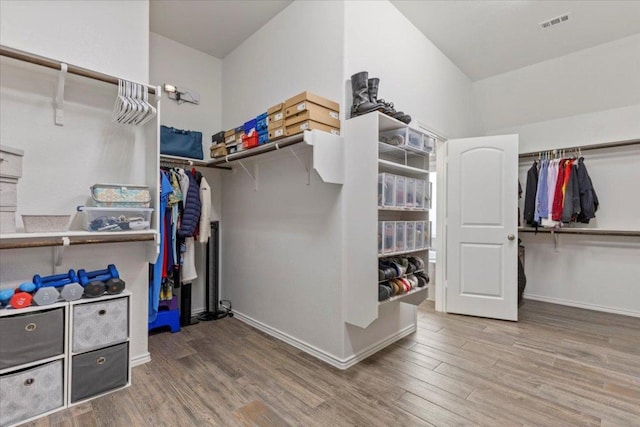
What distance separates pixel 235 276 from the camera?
133 inches

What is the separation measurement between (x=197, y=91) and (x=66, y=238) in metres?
2.33

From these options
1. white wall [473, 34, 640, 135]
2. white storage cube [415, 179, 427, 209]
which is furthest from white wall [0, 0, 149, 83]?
white wall [473, 34, 640, 135]

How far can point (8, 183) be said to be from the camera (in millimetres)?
1603

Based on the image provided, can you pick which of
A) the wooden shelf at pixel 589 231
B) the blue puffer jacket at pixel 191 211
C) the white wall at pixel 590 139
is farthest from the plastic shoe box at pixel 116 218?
the white wall at pixel 590 139

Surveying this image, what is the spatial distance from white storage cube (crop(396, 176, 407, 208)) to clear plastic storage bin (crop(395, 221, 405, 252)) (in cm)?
15

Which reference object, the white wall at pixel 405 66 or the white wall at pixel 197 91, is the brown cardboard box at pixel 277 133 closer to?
the white wall at pixel 405 66

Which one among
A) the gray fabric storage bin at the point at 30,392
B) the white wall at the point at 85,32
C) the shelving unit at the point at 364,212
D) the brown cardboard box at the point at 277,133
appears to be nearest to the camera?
the gray fabric storage bin at the point at 30,392

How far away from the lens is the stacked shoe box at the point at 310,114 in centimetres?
214

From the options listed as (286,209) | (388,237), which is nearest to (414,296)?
(388,237)

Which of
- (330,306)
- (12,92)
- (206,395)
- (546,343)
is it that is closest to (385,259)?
(330,306)

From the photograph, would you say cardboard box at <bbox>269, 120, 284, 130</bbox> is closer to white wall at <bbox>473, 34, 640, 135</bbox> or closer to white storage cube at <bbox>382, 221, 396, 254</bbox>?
white storage cube at <bbox>382, 221, 396, 254</bbox>

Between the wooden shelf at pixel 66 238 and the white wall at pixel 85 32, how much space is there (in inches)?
44.4

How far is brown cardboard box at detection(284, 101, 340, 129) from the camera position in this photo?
2.14 metres

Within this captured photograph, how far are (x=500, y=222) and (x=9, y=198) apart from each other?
4.15m
